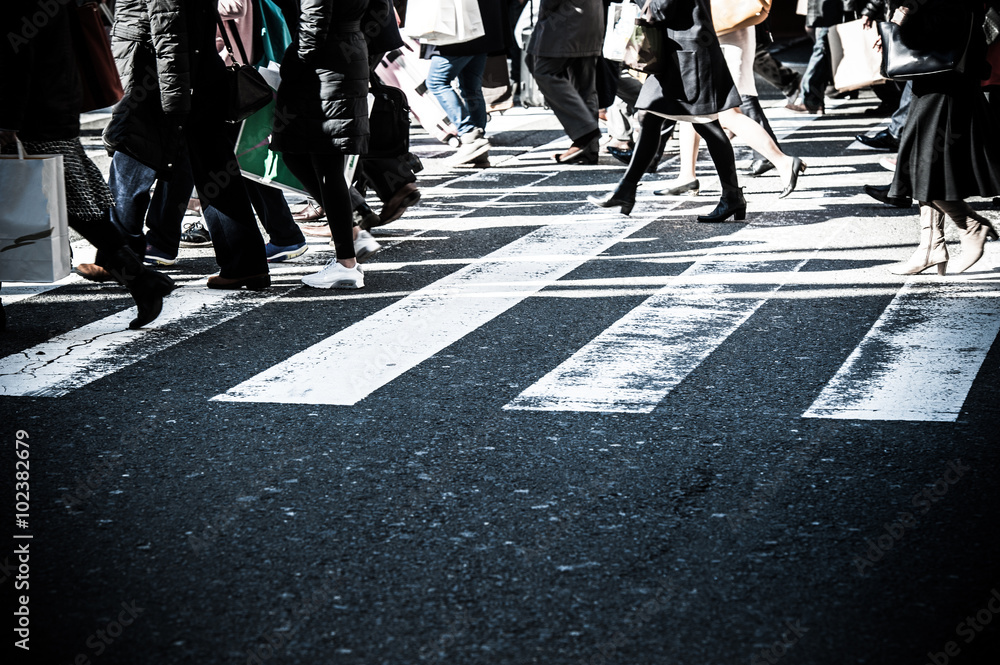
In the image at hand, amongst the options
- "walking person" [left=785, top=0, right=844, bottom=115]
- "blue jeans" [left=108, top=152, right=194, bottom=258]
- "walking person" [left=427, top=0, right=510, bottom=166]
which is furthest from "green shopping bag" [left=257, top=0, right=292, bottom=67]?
"walking person" [left=785, top=0, right=844, bottom=115]

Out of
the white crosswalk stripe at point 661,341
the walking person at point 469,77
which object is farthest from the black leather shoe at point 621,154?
the white crosswalk stripe at point 661,341

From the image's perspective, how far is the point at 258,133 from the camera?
680cm


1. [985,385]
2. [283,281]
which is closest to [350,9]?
[283,281]

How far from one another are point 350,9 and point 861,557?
12.7 ft

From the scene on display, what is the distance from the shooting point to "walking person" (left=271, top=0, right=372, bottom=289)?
5992mm

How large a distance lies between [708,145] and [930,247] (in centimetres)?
185

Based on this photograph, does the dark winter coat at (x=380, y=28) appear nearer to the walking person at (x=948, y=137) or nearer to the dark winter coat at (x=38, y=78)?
the dark winter coat at (x=38, y=78)

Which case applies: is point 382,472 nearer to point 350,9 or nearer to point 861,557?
point 861,557

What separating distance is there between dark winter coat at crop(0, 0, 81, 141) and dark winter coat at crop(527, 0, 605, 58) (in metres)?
5.53

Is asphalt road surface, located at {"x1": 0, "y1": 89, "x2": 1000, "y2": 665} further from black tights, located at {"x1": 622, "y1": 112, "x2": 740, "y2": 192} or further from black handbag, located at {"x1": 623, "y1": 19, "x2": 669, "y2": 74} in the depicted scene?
black handbag, located at {"x1": 623, "y1": 19, "x2": 669, "y2": 74}

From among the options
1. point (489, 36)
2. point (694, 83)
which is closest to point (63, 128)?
point (694, 83)

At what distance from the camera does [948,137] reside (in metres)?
6.07

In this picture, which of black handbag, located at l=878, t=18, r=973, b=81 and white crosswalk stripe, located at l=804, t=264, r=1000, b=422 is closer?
white crosswalk stripe, located at l=804, t=264, r=1000, b=422

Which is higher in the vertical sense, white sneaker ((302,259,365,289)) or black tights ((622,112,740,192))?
black tights ((622,112,740,192))
